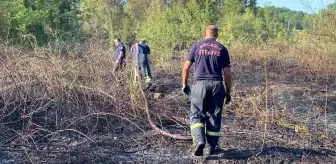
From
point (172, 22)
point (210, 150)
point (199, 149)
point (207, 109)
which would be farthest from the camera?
point (172, 22)

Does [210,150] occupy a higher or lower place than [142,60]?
lower

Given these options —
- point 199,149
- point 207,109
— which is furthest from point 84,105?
point 199,149

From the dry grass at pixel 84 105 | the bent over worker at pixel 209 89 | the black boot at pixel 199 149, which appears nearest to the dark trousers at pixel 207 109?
the bent over worker at pixel 209 89

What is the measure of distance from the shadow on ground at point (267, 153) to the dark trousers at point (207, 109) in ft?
0.79

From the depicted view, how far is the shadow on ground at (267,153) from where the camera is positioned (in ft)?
19.3

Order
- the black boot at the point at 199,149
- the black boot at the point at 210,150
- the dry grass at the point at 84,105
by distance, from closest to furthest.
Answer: the black boot at the point at 199,149
the black boot at the point at 210,150
the dry grass at the point at 84,105

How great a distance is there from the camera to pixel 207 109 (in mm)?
6043

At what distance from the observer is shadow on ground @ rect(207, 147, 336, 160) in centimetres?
588

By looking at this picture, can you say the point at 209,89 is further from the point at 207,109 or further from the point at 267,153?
the point at 267,153

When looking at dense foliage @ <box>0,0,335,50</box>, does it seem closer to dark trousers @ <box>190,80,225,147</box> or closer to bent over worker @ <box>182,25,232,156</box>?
bent over worker @ <box>182,25,232,156</box>

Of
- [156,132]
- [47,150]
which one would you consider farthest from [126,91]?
[47,150]

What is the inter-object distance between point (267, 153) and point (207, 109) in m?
1.04

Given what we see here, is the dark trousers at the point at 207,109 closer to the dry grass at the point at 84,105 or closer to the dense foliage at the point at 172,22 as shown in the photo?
the dry grass at the point at 84,105

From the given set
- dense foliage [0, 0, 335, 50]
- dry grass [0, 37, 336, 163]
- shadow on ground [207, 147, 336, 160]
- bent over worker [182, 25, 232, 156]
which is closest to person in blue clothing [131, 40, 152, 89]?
dry grass [0, 37, 336, 163]
